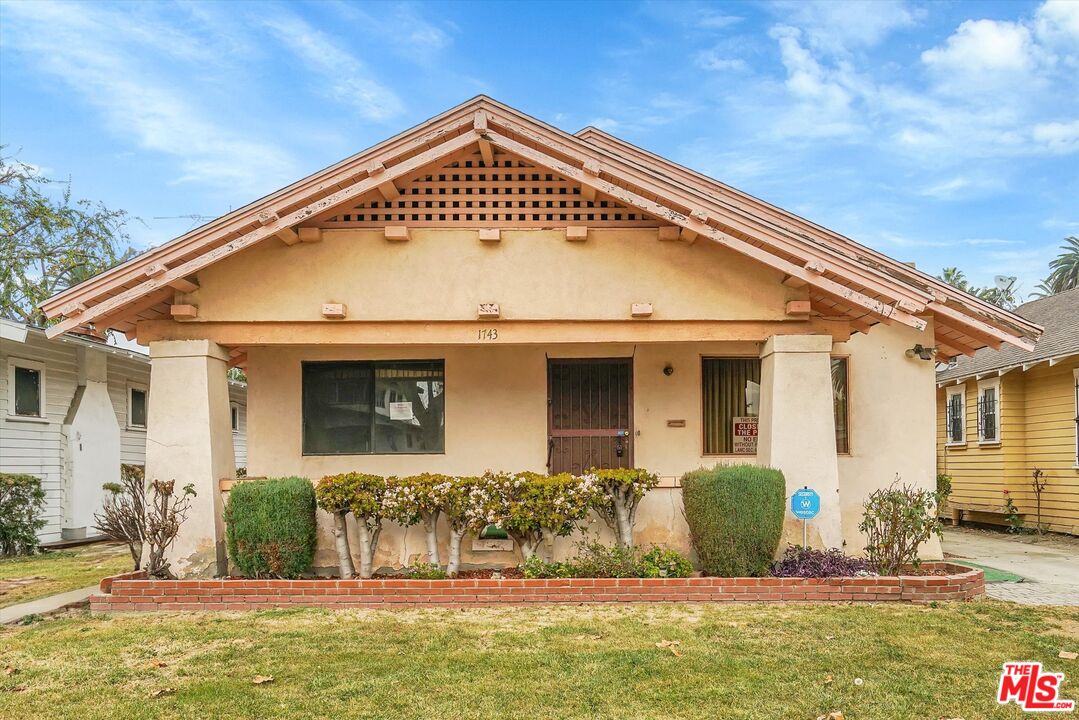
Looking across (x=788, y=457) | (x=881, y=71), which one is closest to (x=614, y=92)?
(x=881, y=71)

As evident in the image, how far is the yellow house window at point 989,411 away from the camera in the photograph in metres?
16.7

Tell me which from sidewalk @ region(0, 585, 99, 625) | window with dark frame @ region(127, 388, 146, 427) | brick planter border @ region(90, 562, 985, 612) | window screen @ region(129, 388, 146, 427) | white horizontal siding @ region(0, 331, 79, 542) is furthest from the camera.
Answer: window screen @ region(129, 388, 146, 427)

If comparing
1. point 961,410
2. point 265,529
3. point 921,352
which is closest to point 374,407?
point 265,529

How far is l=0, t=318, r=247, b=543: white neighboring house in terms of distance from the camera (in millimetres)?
13312

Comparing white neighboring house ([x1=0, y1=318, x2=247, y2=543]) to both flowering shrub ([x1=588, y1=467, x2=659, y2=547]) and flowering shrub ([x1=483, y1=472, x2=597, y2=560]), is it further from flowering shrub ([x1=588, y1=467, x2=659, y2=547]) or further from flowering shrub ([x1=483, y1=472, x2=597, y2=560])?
flowering shrub ([x1=588, y1=467, x2=659, y2=547])

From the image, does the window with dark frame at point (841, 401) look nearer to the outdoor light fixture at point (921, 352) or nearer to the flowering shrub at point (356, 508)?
the outdoor light fixture at point (921, 352)

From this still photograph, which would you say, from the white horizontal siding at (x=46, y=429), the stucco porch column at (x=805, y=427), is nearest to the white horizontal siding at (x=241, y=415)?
the white horizontal siding at (x=46, y=429)

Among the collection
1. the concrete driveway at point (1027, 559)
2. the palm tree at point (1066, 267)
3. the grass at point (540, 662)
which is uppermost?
the palm tree at point (1066, 267)

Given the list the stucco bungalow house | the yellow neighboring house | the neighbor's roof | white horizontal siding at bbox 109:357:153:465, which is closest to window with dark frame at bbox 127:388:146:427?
white horizontal siding at bbox 109:357:153:465

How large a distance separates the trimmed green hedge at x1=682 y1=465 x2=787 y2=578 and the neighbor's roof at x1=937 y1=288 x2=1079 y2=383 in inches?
343

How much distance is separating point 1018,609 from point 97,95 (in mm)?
29005

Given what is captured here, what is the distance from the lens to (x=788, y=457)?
8836 millimetres

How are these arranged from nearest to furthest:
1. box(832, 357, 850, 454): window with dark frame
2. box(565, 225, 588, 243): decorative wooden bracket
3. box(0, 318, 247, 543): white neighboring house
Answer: box(565, 225, 588, 243): decorative wooden bracket
box(832, 357, 850, 454): window with dark frame
box(0, 318, 247, 543): white neighboring house

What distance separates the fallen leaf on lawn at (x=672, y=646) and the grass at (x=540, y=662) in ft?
0.18
